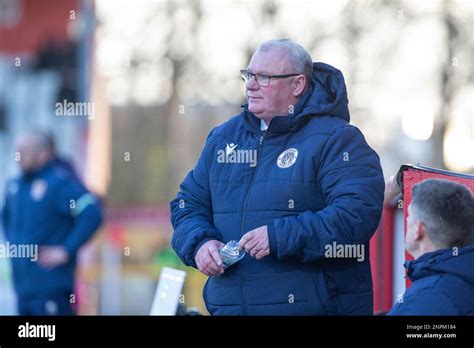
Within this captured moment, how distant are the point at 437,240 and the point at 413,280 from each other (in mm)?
139

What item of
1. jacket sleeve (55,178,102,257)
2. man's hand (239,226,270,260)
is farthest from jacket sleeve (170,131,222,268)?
jacket sleeve (55,178,102,257)

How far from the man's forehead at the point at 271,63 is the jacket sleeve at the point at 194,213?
311 mm

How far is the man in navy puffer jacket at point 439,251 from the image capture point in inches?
135

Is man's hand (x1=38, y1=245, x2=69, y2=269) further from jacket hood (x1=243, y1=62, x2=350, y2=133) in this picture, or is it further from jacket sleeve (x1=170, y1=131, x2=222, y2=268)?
jacket hood (x1=243, y1=62, x2=350, y2=133)

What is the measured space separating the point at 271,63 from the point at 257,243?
0.61 metres

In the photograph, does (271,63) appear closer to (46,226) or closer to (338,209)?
(338,209)

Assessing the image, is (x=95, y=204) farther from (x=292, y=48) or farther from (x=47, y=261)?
(x=292, y=48)

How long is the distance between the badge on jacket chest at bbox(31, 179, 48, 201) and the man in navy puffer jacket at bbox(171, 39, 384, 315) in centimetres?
302

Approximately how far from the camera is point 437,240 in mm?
3494

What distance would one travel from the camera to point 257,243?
359 cm

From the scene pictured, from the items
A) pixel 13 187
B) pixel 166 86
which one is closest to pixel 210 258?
pixel 13 187

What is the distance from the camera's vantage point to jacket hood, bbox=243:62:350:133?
12.3ft

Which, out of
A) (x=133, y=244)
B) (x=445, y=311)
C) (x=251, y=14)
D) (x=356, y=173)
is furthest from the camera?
(x=133, y=244)
